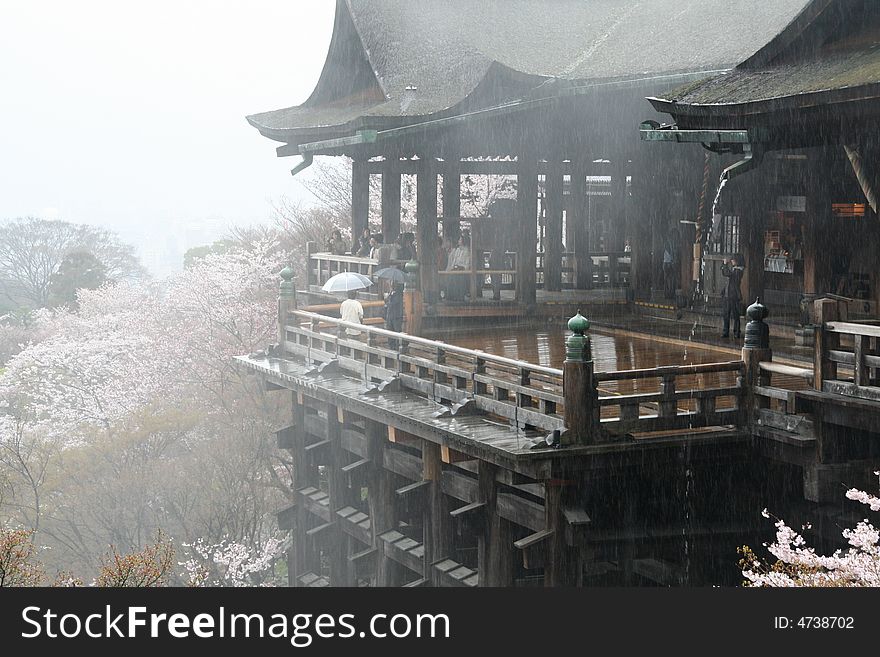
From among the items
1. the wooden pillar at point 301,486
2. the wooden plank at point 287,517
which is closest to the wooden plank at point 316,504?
the wooden pillar at point 301,486

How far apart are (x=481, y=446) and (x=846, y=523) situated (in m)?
3.59

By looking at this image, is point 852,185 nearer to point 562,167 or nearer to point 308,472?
point 562,167

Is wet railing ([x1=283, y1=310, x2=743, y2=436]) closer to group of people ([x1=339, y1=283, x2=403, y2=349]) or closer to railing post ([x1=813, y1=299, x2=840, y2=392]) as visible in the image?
group of people ([x1=339, y1=283, x2=403, y2=349])

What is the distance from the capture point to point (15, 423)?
35062 millimetres

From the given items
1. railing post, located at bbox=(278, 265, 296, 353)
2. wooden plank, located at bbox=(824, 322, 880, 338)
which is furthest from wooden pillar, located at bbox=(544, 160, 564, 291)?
wooden plank, located at bbox=(824, 322, 880, 338)

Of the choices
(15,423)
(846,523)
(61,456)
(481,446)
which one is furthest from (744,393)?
(15,423)

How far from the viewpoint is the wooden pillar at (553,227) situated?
20.6 m

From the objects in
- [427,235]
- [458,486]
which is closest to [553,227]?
[427,235]

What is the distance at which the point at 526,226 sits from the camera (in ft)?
66.5

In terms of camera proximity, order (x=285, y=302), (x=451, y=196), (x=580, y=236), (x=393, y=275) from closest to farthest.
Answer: (x=393, y=275) → (x=285, y=302) → (x=580, y=236) → (x=451, y=196)

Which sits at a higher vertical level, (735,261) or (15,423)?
(735,261)

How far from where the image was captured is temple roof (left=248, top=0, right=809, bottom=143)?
18.0 meters

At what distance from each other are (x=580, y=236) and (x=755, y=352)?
9.36 meters

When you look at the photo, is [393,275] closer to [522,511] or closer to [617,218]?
[617,218]
